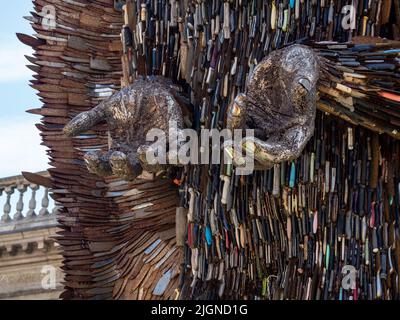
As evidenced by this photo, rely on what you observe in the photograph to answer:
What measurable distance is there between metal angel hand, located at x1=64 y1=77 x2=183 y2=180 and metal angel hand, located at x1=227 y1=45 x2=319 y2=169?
635mm

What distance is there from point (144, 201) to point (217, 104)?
1048mm

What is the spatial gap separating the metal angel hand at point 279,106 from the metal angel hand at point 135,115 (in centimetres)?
63

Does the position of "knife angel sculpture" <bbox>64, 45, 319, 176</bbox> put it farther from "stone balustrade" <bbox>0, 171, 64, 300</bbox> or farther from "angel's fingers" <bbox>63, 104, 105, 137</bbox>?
"stone balustrade" <bbox>0, 171, 64, 300</bbox>

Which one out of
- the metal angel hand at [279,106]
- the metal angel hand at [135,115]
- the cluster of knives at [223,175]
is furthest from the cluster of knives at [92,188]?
the metal angel hand at [279,106]

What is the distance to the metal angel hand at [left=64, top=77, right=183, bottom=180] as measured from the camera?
5.24 meters

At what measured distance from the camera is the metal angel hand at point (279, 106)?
14.2 ft

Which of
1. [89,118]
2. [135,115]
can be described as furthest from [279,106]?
[89,118]

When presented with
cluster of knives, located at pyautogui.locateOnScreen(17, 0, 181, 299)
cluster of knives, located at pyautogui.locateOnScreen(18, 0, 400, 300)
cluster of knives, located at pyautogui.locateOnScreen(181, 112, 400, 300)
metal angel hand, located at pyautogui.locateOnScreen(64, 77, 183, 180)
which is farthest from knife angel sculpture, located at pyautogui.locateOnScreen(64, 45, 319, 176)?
cluster of knives, located at pyautogui.locateOnScreen(17, 0, 181, 299)

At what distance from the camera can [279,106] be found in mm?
4613

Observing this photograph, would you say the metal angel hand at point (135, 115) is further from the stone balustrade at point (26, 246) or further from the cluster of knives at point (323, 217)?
the stone balustrade at point (26, 246)

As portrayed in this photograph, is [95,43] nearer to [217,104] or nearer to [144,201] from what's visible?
[144,201]
